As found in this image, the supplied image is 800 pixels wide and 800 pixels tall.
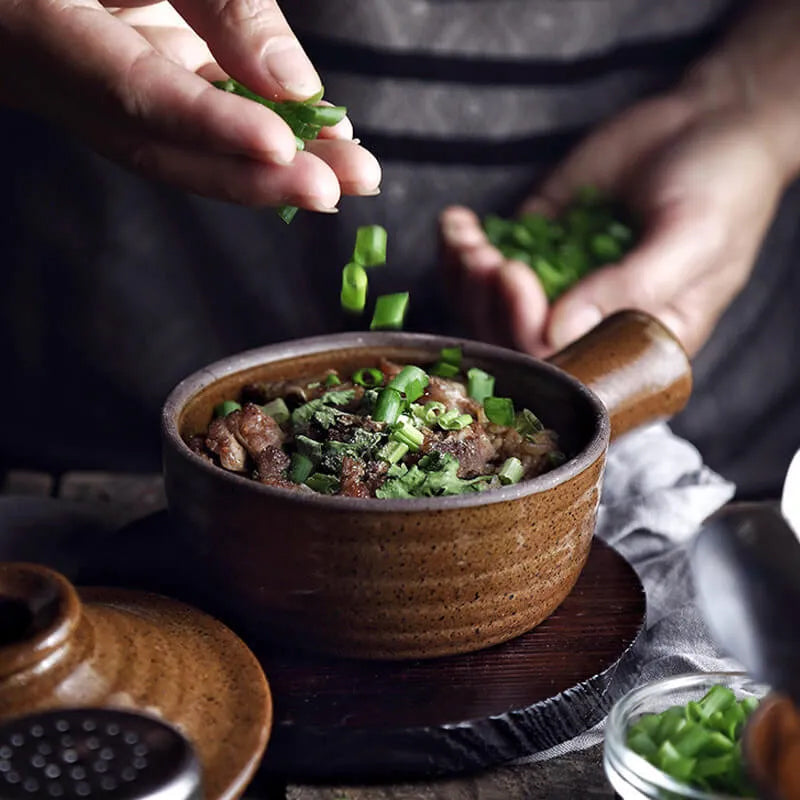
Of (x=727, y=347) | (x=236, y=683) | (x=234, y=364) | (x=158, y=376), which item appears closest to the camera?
(x=236, y=683)

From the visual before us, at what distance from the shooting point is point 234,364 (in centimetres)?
176

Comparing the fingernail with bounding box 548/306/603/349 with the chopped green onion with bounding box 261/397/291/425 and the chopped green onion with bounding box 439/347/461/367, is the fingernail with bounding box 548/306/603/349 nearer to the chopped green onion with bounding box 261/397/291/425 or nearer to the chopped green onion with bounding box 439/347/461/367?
the chopped green onion with bounding box 439/347/461/367

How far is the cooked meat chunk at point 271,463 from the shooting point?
1543 mm

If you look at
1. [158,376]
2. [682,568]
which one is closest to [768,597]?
[682,568]

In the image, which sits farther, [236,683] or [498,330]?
[498,330]

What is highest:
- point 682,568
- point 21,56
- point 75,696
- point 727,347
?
point 21,56

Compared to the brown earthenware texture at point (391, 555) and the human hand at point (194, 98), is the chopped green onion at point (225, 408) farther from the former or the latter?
the human hand at point (194, 98)

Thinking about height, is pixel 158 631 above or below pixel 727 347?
above

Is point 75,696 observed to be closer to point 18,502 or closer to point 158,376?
point 18,502

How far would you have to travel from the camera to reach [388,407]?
1607 mm

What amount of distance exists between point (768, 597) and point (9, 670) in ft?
2.46

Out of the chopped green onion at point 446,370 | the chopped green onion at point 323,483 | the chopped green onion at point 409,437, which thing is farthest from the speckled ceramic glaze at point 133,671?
the chopped green onion at point 446,370

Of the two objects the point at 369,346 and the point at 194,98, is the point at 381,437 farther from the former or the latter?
the point at 194,98

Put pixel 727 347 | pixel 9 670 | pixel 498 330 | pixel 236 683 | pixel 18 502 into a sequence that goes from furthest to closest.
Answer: pixel 727 347
pixel 498 330
pixel 18 502
pixel 236 683
pixel 9 670
